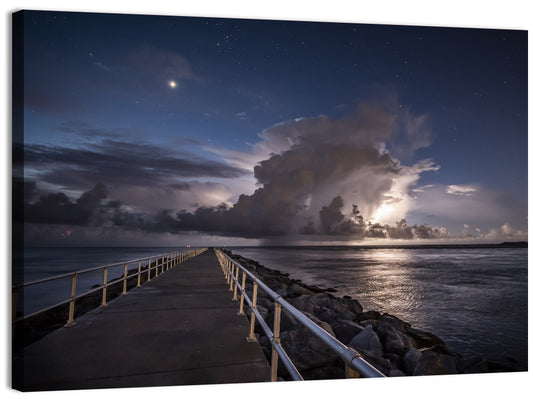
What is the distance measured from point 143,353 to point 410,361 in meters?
4.40

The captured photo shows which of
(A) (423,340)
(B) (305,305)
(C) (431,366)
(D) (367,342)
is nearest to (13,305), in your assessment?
(D) (367,342)

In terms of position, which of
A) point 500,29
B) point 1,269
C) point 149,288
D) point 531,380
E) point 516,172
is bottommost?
point 531,380

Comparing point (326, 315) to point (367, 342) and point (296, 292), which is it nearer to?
point (367, 342)

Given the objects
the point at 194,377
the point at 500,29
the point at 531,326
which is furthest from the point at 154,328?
the point at 500,29

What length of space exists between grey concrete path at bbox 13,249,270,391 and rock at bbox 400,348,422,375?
2.90m

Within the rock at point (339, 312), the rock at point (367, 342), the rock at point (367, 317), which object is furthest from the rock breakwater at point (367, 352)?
the rock at point (367, 317)

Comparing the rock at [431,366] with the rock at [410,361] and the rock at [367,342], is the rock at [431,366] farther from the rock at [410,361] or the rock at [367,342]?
the rock at [367,342]

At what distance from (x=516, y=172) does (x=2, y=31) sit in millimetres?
8449

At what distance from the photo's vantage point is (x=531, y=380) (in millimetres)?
5090

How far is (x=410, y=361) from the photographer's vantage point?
5523mm

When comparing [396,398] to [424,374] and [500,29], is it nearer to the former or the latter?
[424,374]

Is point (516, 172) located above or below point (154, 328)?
above

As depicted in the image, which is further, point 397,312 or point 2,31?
point 397,312

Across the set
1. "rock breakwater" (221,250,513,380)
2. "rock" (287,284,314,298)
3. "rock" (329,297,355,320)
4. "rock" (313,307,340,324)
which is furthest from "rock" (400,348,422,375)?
"rock" (287,284,314,298)
